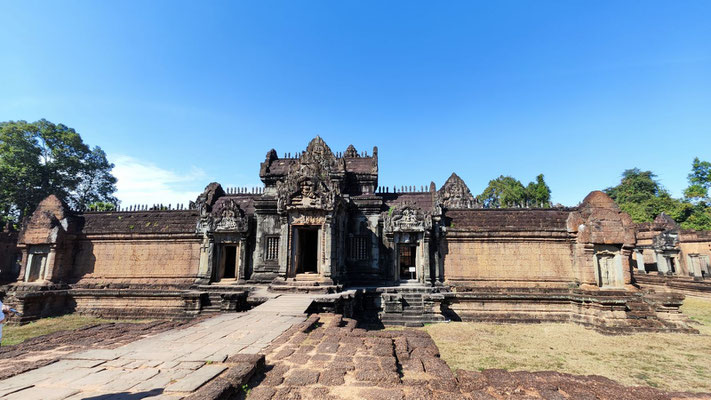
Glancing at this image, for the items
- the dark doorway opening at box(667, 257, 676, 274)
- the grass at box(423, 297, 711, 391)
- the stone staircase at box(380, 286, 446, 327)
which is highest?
the dark doorway opening at box(667, 257, 676, 274)

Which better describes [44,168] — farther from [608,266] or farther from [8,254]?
[608,266]

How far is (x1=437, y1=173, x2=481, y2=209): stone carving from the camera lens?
29266mm

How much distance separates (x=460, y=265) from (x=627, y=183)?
5618 cm

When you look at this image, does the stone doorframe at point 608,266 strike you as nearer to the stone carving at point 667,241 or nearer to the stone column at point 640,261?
the stone column at point 640,261

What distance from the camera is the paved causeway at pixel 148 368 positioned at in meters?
4.22

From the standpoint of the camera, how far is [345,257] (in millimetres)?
15820

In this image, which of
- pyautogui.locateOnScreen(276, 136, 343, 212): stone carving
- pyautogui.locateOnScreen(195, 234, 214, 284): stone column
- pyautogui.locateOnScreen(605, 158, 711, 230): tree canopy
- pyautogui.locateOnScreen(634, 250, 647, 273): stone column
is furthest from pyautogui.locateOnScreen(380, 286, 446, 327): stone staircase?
pyautogui.locateOnScreen(605, 158, 711, 230): tree canopy

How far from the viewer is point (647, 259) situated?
2680 centimetres

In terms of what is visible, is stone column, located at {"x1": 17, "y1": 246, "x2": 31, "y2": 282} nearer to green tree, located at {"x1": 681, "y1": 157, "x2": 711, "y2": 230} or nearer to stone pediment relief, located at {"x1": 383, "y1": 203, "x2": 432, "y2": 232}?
stone pediment relief, located at {"x1": 383, "y1": 203, "x2": 432, "y2": 232}

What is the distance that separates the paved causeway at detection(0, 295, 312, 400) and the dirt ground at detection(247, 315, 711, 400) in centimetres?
86

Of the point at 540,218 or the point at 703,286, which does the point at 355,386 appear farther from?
the point at 703,286

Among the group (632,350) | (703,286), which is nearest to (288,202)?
(632,350)

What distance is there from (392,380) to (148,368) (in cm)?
390

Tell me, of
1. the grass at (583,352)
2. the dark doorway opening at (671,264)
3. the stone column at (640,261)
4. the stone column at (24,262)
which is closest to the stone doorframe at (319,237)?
the grass at (583,352)
